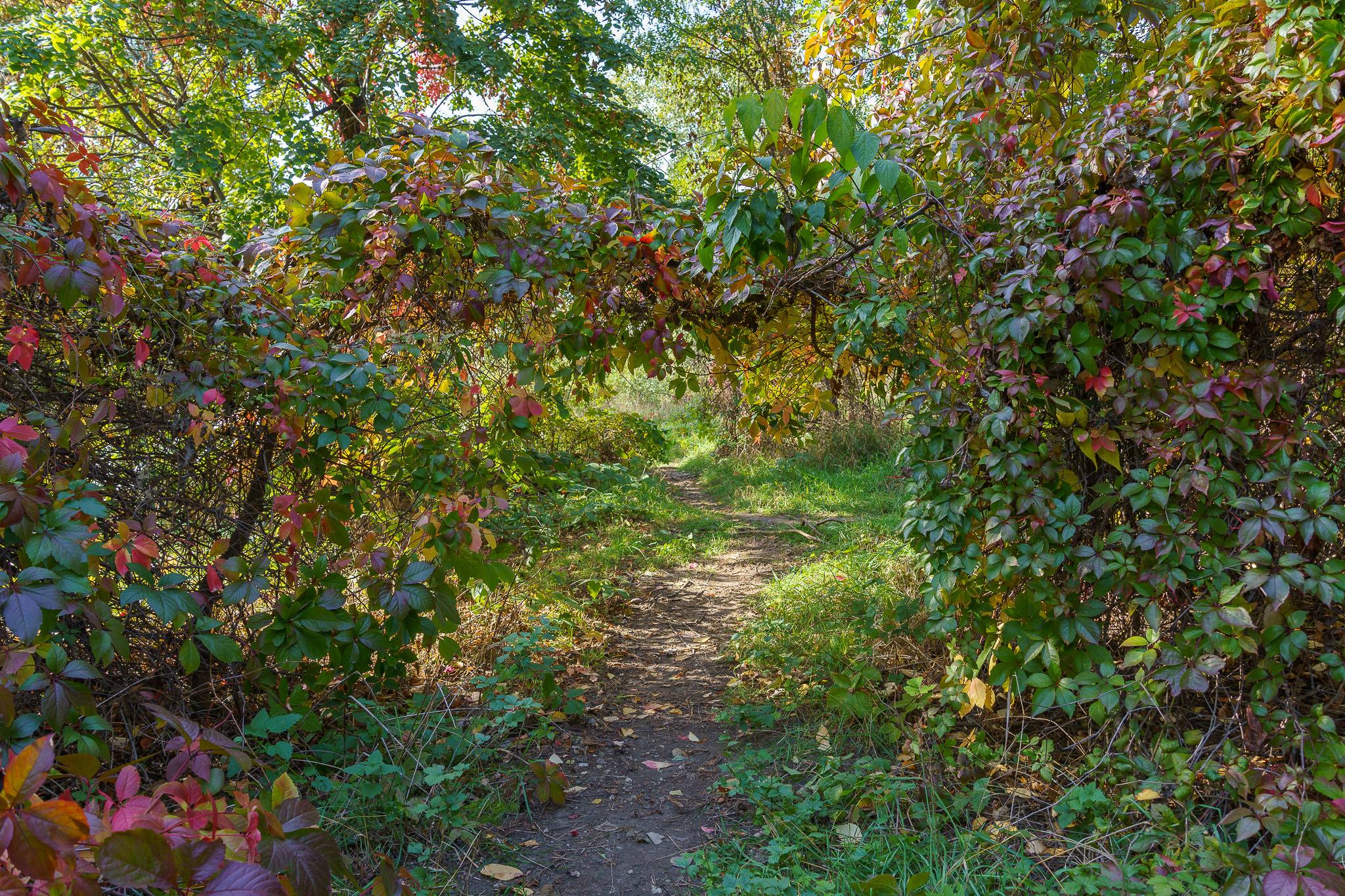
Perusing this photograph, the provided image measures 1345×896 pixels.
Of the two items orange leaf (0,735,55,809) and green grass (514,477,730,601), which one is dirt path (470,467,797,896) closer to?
green grass (514,477,730,601)

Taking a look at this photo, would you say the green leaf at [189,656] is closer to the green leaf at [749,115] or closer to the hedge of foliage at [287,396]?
the hedge of foliage at [287,396]

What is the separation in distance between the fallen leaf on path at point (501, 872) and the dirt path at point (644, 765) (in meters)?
0.02

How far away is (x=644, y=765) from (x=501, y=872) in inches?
36.3

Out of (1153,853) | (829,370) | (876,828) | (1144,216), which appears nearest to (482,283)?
(829,370)

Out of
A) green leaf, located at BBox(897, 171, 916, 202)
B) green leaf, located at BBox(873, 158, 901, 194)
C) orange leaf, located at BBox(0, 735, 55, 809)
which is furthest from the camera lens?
green leaf, located at BBox(897, 171, 916, 202)

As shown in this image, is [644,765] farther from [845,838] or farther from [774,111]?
[774,111]


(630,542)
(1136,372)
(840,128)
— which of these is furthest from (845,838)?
(630,542)

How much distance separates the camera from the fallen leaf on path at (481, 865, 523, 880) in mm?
2258

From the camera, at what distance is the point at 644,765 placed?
3.09 m

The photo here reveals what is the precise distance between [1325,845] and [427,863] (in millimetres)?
2506

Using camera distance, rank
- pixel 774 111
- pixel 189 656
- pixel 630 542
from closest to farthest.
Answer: pixel 774 111, pixel 189 656, pixel 630 542

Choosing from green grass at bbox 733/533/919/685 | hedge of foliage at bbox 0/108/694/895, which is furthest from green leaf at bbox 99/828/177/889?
green grass at bbox 733/533/919/685

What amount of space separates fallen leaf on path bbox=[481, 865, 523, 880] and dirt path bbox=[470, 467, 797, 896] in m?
0.02

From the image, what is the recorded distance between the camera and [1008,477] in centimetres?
238
